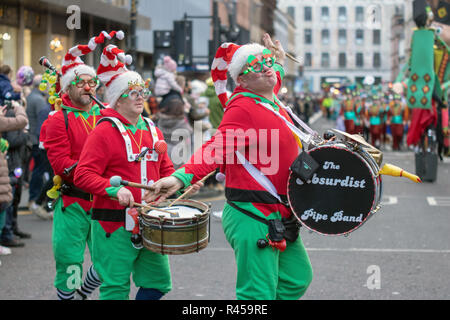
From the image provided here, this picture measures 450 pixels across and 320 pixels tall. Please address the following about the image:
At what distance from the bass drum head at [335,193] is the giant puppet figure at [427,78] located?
363 inches

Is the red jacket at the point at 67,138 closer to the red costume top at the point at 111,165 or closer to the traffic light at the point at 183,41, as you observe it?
the red costume top at the point at 111,165

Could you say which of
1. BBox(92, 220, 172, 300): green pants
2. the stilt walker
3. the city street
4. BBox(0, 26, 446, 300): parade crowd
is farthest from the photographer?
the stilt walker

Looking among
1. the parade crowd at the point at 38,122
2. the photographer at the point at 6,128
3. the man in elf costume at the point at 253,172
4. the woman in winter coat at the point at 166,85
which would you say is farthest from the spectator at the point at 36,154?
the man in elf costume at the point at 253,172

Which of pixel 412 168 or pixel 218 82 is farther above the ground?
pixel 218 82

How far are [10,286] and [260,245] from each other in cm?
317

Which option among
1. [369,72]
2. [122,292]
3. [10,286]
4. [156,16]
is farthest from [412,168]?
[369,72]

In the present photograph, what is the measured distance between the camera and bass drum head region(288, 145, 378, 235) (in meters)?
3.90

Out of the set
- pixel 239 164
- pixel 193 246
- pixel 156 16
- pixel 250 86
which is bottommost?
pixel 193 246

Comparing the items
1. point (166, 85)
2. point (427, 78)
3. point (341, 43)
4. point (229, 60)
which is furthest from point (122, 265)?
point (341, 43)

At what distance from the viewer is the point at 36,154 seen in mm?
10742

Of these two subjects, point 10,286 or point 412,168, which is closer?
point 10,286

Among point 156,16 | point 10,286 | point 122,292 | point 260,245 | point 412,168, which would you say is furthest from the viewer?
point 156,16

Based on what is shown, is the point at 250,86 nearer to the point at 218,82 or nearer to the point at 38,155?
the point at 218,82
